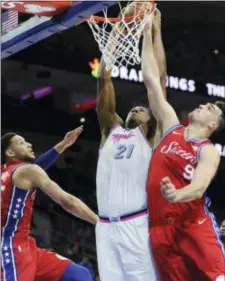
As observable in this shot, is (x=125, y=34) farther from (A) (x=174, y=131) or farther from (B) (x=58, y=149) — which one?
(B) (x=58, y=149)

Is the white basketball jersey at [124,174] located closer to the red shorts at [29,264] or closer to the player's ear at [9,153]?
the red shorts at [29,264]

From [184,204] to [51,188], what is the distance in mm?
1161

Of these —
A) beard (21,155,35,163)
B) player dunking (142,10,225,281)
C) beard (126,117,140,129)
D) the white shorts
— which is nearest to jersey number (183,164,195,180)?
player dunking (142,10,225,281)

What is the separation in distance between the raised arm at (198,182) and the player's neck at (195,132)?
142 mm

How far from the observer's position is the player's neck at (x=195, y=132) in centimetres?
511

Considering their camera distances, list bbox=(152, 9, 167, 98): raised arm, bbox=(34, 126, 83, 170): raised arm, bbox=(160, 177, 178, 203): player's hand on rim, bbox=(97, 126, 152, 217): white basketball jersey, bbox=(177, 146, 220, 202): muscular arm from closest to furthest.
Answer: bbox=(160, 177, 178, 203): player's hand on rim, bbox=(177, 146, 220, 202): muscular arm, bbox=(97, 126, 152, 217): white basketball jersey, bbox=(152, 9, 167, 98): raised arm, bbox=(34, 126, 83, 170): raised arm

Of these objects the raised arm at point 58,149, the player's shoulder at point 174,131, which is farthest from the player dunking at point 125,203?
the raised arm at point 58,149

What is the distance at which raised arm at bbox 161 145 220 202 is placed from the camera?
4.51m

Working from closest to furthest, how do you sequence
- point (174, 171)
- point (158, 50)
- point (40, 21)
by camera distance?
point (174, 171) → point (158, 50) → point (40, 21)

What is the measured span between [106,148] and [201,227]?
924mm

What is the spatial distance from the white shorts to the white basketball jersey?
0.10 m

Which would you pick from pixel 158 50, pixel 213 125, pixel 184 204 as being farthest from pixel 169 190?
pixel 158 50

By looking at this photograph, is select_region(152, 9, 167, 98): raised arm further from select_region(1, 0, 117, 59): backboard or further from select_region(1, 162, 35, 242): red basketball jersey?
select_region(1, 162, 35, 242): red basketball jersey

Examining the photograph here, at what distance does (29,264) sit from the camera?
5.79m
